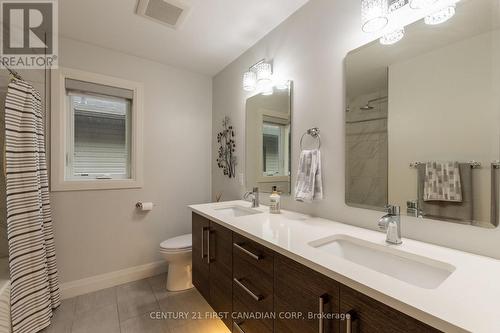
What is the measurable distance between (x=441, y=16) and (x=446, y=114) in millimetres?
442

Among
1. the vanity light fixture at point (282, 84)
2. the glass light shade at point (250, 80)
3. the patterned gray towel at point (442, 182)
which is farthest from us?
the glass light shade at point (250, 80)

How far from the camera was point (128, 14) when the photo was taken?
173 centimetres

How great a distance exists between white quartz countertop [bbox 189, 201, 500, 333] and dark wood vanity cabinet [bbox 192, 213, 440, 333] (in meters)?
0.04

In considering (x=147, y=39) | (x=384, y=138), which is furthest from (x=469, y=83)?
(x=147, y=39)

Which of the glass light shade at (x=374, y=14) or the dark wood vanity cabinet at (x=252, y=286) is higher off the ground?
the glass light shade at (x=374, y=14)

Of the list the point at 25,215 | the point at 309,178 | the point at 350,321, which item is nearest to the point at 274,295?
the point at 350,321

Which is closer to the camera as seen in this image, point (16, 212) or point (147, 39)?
point (16, 212)

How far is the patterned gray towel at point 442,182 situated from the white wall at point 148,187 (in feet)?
7.57

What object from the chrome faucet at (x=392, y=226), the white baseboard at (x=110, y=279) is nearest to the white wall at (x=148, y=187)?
the white baseboard at (x=110, y=279)

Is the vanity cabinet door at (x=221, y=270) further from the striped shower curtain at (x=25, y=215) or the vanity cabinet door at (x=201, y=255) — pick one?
the striped shower curtain at (x=25, y=215)

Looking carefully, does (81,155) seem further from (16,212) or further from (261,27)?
(261,27)

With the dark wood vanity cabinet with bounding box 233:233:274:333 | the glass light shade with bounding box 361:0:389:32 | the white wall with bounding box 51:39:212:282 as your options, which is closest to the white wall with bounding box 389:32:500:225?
the glass light shade with bounding box 361:0:389:32

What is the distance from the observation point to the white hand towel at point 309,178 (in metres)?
1.45

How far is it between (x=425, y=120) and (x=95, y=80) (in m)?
2.66
